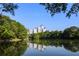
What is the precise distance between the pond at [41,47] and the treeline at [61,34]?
6 cm

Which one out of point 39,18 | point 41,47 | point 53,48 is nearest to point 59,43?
point 53,48

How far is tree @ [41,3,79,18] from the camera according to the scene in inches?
222

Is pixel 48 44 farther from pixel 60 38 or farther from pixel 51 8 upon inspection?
pixel 51 8

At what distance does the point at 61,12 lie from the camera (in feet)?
18.7


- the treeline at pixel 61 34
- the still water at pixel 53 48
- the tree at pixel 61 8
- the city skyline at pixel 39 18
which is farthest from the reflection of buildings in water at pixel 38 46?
the tree at pixel 61 8

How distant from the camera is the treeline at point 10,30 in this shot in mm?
5723

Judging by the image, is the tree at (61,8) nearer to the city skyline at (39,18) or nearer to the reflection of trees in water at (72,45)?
the city skyline at (39,18)

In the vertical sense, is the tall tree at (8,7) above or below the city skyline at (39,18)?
above

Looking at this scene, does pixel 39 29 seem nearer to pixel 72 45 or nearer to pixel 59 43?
pixel 59 43

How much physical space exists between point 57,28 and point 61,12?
0.27m

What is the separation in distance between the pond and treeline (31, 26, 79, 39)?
6 centimetres

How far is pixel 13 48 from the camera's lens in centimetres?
577

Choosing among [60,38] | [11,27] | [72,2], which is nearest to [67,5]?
[72,2]

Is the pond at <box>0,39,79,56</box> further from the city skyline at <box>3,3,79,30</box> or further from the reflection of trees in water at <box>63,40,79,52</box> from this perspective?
the city skyline at <box>3,3,79,30</box>
